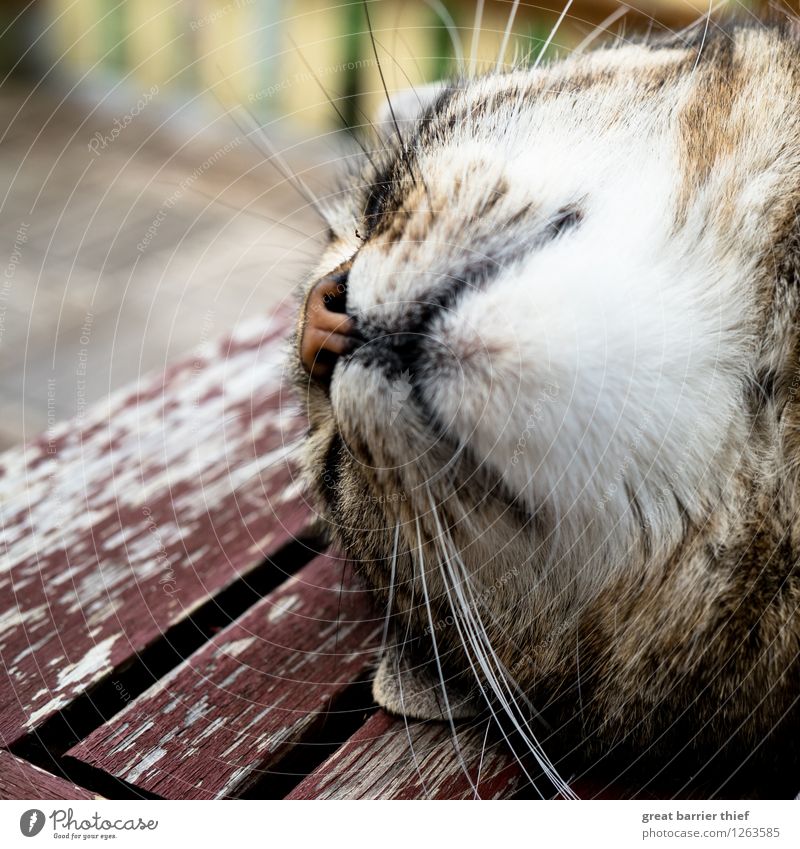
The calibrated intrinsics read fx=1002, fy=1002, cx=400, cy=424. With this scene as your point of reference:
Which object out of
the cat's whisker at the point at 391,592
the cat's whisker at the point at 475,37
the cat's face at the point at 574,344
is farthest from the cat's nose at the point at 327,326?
the cat's whisker at the point at 475,37

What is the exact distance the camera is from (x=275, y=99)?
2.87 ft

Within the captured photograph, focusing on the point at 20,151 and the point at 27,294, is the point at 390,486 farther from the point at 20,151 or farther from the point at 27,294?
the point at 27,294

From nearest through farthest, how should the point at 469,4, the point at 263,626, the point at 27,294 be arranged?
1. the point at 263,626
2. the point at 469,4
3. the point at 27,294

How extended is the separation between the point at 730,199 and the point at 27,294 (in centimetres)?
129

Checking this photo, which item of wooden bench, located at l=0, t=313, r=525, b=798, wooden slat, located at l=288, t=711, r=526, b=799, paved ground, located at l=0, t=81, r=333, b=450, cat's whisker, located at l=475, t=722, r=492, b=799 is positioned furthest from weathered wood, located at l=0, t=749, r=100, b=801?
→ paved ground, located at l=0, t=81, r=333, b=450

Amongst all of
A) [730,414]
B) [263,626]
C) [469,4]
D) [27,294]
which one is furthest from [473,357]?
[27,294]

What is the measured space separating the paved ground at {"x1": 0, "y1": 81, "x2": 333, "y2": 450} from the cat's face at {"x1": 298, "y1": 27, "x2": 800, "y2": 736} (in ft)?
0.79

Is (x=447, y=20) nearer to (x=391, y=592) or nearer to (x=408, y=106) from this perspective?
(x=408, y=106)

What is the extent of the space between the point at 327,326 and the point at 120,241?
Answer: 1.10 metres

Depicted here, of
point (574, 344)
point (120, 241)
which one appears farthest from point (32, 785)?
point (120, 241)

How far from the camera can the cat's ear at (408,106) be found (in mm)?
841

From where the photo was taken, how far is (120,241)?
1668 mm

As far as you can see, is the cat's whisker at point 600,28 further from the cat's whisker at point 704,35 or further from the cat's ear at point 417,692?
the cat's ear at point 417,692
